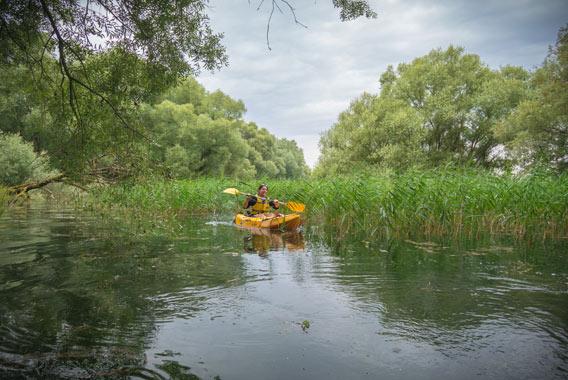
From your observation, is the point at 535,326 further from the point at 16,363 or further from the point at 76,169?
the point at 76,169

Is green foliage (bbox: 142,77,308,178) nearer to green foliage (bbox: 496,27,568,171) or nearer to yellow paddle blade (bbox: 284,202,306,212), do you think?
green foliage (bbox: 496,27,568,171)

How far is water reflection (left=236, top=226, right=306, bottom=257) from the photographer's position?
337 inches

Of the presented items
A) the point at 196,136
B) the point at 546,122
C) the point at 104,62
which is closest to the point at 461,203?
the point at 104,62

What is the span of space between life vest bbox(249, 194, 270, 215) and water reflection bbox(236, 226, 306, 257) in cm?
70

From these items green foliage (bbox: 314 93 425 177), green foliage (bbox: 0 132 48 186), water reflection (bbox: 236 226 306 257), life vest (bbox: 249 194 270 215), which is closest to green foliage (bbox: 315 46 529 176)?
green foliage (bbox: 314 93 425 177)

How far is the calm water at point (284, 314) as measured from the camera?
3.04m

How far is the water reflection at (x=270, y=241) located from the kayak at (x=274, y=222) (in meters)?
0.18

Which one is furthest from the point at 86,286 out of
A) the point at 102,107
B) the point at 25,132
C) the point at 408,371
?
the point at 25,132

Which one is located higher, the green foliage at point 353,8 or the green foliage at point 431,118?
the green foliage at point 431,118

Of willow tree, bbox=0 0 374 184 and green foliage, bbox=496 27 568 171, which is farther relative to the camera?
green foliage, bbox=496 27 568 171

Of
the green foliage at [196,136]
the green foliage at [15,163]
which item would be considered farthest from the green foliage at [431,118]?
the green foliage at [15,163]

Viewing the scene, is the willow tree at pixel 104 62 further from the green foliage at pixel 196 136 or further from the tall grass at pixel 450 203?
the green foliage at pixel 196 136

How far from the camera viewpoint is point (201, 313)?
421cm

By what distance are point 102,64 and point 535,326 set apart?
772cm
